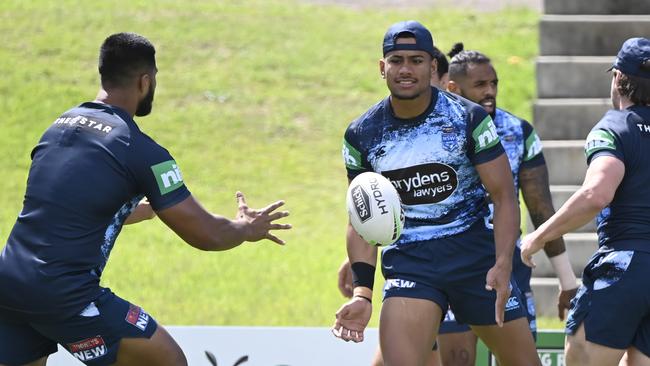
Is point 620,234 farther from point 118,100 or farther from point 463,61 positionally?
point 118,100

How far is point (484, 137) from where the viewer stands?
20.2 feet

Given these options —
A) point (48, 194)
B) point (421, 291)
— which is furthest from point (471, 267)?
point (48, 194)

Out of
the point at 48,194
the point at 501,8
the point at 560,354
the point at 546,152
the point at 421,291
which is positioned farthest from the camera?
the point at 501,8

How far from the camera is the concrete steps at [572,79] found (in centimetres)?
1284

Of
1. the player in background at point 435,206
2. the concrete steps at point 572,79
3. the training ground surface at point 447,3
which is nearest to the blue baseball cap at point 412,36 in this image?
the player in background at point 435,206

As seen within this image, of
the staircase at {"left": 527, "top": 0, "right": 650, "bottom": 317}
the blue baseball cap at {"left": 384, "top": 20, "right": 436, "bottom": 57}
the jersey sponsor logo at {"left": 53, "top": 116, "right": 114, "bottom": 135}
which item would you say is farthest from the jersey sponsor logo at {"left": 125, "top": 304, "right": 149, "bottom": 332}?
the staircase at {"left": 527, "top": 0, "right": 650, "bottom": 317}

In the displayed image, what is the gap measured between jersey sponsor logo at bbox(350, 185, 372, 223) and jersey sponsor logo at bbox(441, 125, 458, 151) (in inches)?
19.5

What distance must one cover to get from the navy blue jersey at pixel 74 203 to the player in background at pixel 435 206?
117 cm

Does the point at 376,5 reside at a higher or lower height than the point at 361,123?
lower

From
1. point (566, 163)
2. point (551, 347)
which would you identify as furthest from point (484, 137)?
point (566, 163)

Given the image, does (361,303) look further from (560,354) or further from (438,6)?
(438,6)

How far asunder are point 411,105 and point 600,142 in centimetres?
98

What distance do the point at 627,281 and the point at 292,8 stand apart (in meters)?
13.1

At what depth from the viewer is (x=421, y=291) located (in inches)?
241
